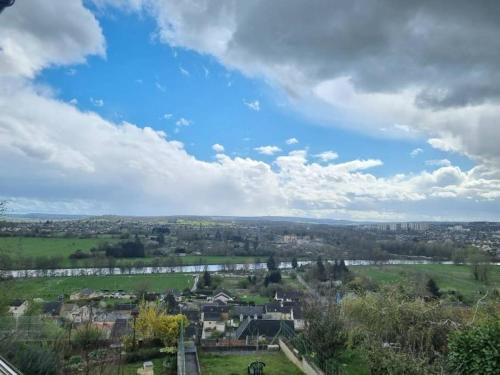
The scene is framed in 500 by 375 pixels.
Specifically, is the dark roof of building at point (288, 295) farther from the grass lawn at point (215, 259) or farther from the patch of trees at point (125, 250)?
the patch of trees at point (125, 250)

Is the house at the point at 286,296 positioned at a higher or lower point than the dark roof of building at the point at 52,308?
lower

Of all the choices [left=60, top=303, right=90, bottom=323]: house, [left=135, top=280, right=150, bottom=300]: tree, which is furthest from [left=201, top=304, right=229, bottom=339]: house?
[left=135, top=280, right=150, bottom=300]: tree

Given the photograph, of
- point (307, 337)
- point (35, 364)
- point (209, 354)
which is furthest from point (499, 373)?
point (209, 354)

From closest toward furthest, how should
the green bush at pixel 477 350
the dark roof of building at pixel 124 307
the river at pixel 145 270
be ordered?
the green bush at pixel 477 350 < the dark roof of building at pixel 124 307 < the river at pixel 145 270

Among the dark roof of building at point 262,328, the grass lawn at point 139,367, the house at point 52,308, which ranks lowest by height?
the house at point 52,308

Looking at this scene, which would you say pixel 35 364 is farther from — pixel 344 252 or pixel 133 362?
pixel 344 252

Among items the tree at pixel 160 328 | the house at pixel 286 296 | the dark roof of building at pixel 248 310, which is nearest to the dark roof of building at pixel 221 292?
the house at pixel 286 296
